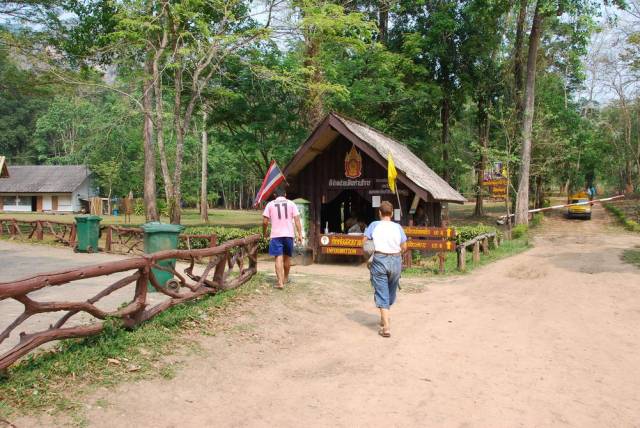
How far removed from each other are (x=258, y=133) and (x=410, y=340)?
17908 millimetres

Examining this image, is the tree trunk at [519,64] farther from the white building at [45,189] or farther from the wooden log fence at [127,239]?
the white building at [45,189]

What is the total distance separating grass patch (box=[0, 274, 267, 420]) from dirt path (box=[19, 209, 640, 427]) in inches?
8.2

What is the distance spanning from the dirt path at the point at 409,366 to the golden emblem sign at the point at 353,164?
6.32 m

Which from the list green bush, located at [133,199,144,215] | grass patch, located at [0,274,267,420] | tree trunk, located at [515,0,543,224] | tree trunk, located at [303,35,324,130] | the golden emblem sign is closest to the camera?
grass patch, located at [0,274,267,420]

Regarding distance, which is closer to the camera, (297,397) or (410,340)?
(297,397)

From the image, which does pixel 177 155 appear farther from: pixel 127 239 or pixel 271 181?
pixel 271 181

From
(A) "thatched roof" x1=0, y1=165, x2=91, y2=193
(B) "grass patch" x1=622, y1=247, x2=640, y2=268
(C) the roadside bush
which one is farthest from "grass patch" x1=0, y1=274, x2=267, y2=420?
(A) "thatched roof" x1=0, y1=165, x2=91, y2=193

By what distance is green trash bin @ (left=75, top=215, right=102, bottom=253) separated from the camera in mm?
16547

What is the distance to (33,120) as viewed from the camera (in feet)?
220

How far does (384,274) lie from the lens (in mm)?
7461

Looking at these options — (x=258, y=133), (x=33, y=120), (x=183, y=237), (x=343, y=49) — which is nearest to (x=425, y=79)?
(x=343, y=49)

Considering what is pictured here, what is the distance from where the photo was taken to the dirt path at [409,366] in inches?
190

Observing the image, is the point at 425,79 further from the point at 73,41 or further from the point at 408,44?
the point at 73,41

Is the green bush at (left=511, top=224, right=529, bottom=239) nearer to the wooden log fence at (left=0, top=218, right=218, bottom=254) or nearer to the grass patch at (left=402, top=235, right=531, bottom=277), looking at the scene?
the grass patch at (left=402, top=235, right=531, bottom=277)
